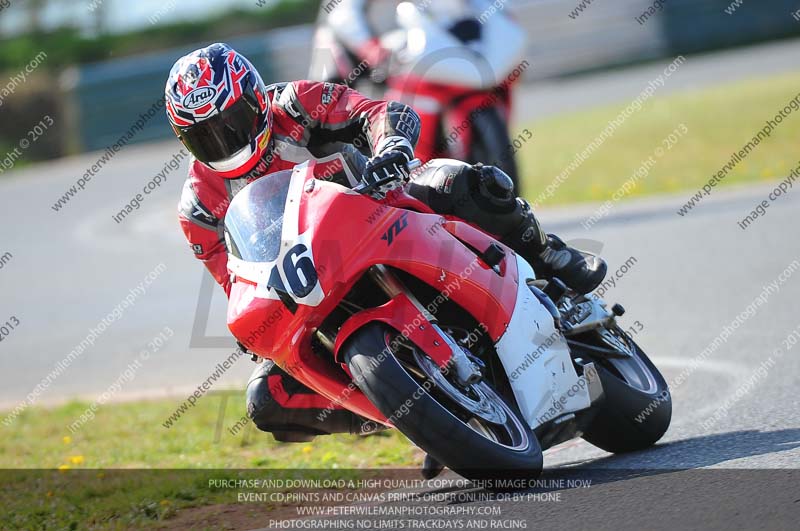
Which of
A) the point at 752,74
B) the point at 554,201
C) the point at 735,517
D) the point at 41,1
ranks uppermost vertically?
the point at 735,517

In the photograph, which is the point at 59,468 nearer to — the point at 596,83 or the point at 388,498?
the point at 388,498

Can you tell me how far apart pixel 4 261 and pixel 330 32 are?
285 inches

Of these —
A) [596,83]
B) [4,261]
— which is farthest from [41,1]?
[4,261]

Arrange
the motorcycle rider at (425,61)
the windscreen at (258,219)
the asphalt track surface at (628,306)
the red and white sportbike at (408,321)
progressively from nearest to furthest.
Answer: the red and white sportbike at (408,321) < the windscreen at (258,219) < the asphalt track surface at (628,306) < the motorcycle rider at (425,61)

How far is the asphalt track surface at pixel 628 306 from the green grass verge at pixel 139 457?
595mm

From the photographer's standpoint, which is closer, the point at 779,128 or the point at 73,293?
the point at 73,293

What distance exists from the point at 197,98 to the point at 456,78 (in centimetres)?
496

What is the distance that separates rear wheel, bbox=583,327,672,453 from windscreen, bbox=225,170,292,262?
1.60 metres

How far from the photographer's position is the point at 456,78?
9.45 metres

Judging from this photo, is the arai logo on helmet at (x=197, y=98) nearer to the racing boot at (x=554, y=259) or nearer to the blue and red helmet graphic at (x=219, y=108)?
the blue and red helmet graphic at (x=219, y=108)

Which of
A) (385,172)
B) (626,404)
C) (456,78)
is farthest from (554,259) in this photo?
(456,78)

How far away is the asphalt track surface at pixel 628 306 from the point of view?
543cm

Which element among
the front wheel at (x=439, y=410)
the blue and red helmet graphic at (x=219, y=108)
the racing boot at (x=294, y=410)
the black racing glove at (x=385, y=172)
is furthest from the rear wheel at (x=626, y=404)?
the blue and red helmet graphic at (x=219, y=108)

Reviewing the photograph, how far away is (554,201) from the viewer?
45.2 feet
